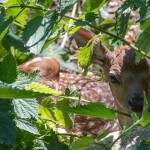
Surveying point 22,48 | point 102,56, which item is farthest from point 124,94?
point 22,48

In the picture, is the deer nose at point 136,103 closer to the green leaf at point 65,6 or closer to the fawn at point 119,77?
the fawn at point 119,77

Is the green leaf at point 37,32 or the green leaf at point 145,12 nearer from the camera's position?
the green leaf at point 145,12

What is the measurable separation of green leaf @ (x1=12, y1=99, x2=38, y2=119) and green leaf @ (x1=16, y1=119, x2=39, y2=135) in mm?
91

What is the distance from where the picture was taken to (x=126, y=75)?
4.51m

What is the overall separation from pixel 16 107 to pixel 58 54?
10.9ft

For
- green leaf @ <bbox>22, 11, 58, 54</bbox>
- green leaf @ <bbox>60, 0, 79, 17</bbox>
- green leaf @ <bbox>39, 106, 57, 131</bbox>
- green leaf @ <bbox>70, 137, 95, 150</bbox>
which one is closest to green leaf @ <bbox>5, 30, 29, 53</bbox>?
green leaf @ <bbox>39, 106, 57, 131</bbox>

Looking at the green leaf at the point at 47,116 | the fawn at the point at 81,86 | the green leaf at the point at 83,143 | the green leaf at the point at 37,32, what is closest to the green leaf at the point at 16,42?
the green leaf at the point at 47,116

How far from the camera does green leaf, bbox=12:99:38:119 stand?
253cm

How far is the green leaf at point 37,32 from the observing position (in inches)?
108

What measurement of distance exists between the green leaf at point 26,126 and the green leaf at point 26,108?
9cm

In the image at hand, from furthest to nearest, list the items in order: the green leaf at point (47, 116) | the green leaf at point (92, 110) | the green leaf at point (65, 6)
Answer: the green leaf at point (47, 116) < the green leaf at point (65, 6) < the green leaf at point (92, 110)

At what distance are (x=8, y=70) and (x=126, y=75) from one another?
2.07 meters

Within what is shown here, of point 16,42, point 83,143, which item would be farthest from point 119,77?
point 83,143

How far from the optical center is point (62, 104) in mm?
3041
